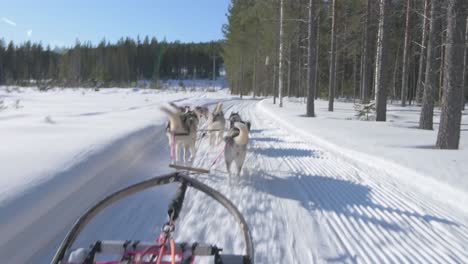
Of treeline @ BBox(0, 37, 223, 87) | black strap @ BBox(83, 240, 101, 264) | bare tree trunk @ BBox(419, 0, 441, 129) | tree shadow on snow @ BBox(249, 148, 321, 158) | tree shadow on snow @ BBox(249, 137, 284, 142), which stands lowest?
tree shadow on snow @ BBox(249, 148, 321, 158)

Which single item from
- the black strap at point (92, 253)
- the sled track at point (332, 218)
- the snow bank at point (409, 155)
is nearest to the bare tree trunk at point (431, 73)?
the snow bank at point (409, 155)

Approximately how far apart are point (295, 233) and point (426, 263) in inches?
46.7

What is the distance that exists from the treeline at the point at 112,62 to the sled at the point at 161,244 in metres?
64.2

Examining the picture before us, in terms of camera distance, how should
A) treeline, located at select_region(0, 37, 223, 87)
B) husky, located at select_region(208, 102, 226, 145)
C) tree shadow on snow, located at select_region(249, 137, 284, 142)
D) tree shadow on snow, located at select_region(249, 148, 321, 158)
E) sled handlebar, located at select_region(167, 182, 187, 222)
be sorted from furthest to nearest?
treeline, located at select_region(0, 37, 223, 87), tree shadow on snow, located at select_region(249, 137, 284, 142), husky, located at select_region(208, 102, 226, 145), tree shadow on snow, located at select_region(249, 148, 321, 158), sled handlebar, located at select_region(167, 182, 187, 222)

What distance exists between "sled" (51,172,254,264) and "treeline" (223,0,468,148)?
6.88 meters

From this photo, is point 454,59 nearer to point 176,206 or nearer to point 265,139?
point 265,139

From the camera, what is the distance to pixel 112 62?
81562 mm

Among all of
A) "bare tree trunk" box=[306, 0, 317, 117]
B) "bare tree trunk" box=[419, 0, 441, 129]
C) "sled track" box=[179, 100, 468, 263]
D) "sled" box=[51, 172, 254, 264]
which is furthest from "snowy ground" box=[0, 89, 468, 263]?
"bare tree trunk" box=[306, 0, 317, 117]

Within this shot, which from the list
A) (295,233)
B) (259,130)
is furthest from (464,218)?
(259,130)

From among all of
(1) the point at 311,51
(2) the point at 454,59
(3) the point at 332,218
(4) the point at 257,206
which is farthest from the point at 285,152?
(1) the point at 311,51

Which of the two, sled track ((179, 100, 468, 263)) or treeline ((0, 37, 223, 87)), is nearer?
sled track ((179, 100, 468, 263))

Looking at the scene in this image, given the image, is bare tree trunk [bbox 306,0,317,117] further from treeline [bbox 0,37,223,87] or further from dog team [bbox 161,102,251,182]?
treeline [bbox 0,37,223,87]

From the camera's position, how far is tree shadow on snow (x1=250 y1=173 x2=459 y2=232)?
4.50 meters

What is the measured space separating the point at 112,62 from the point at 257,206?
82.2m
